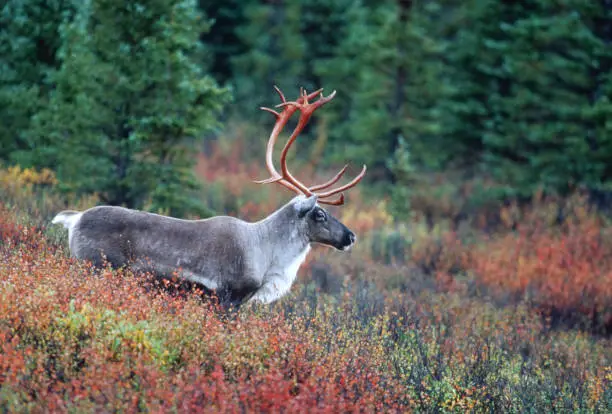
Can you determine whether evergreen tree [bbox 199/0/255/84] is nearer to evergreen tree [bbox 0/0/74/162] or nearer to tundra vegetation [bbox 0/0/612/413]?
tundra vegetation [bbox 0/0/612/413]

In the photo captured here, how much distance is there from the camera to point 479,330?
1000 centimetres

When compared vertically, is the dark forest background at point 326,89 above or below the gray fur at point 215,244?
below

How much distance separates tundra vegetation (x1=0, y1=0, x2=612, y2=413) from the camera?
6.25 m

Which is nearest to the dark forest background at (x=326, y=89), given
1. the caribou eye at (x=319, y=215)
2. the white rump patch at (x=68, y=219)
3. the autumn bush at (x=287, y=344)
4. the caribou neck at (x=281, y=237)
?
the autumn bush at (x=287, y=344)

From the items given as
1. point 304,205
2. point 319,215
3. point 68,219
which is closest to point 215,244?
point 304,205

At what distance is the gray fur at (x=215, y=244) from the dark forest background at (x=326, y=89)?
13.3 ft

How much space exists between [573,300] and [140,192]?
731cm

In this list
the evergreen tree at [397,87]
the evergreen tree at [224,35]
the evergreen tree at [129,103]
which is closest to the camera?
the evergreen tree at [129,103]

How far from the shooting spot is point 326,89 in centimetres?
2783

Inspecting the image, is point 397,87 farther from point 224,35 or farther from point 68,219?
point 68,219

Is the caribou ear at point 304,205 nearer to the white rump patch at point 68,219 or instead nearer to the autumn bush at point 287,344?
the autumn bush at point 287,344

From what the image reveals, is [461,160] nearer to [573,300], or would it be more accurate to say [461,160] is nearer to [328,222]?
[573,300]

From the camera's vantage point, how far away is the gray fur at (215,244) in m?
7.91

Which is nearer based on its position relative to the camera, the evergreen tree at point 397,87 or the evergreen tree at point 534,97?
the evergreen tree at point 534,97
